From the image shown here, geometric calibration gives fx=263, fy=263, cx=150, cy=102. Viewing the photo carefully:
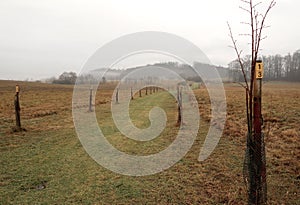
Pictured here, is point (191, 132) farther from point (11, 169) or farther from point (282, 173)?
point (11, 169)

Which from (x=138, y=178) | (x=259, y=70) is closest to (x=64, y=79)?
(x=138, y=178)

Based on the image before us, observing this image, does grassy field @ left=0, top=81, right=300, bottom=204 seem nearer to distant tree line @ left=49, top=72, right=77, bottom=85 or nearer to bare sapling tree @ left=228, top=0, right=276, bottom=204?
bare sapling tree @ left=228, top=0, right=276, bottom=204

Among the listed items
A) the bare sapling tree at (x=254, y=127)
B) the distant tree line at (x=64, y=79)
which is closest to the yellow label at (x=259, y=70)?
the bare sapling tree at (x=254, y=127)

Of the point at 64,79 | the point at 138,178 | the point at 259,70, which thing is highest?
the point at 64,79

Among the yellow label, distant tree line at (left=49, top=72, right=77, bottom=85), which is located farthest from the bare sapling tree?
distant tree line at (left=49, top=72, right=77, bottom=85)

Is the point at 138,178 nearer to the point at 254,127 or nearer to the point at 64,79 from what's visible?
the point at 254,127

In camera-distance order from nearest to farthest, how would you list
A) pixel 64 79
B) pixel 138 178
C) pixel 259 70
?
1. pixel 259 70
2. pixel 138 178
3. pixel 64 79

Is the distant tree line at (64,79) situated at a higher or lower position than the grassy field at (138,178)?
higher

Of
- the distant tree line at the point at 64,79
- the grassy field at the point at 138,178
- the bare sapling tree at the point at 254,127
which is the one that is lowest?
the grassy field at the point at 138,178

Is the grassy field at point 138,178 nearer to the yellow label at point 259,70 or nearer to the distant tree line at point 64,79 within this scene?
the yellow label at point 259,70

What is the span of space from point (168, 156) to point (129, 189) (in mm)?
2404

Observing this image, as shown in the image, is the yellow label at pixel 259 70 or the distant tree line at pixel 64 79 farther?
the distant tree line at pixel 64 79

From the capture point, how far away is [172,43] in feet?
27.0

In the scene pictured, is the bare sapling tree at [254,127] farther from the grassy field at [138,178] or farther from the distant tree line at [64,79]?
the distant tree line at [64,79]
